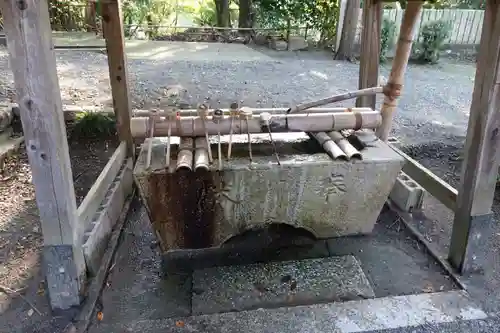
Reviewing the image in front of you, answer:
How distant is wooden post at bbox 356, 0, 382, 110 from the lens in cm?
345

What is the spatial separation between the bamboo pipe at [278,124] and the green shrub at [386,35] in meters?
7.03

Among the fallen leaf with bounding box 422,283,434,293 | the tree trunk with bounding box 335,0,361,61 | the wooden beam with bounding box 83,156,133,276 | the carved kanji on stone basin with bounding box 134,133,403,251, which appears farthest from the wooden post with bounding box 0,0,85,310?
the tree trunk with bounding box 335,0,361,61

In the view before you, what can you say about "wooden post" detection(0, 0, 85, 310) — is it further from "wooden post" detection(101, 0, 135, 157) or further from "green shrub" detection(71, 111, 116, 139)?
"green shrub" detection(71, 111, 116, 139)

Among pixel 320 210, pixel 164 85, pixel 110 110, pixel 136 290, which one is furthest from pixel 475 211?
pixel 164 85

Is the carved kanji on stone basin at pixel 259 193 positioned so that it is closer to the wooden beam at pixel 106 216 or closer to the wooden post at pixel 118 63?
the wooden beam at pixel 106 216

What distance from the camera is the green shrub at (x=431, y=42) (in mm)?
9547

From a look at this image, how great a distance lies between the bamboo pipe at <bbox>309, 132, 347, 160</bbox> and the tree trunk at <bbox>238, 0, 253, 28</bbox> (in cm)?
887

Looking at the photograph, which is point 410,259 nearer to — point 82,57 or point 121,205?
point 121,205

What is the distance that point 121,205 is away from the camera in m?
3.40

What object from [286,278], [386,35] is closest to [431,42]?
[386,35]

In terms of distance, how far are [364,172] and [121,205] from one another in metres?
1.93

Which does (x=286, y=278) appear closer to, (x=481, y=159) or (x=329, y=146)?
(x=329, y=146)

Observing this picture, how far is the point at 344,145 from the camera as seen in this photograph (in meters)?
2.78

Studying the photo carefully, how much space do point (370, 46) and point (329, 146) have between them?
52.0 inches
